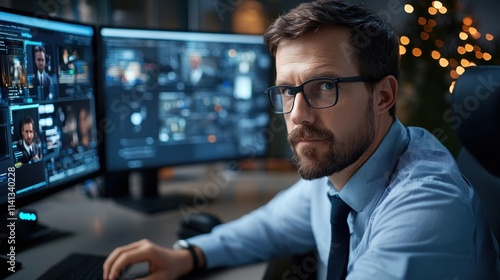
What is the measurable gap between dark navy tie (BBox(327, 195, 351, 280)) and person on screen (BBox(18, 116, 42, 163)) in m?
0.75

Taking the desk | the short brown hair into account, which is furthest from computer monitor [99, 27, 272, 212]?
the short brown hair

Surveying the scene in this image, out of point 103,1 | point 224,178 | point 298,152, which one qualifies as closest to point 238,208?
point 224,178

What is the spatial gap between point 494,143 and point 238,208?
34.9 inches

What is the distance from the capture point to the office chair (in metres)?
0.98

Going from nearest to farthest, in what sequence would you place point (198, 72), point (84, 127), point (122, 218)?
1. point (84, 127)
2. point (122, 218)
3. point (198, 72)

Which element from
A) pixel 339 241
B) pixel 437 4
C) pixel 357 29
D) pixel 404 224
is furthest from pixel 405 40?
pixel 404 224

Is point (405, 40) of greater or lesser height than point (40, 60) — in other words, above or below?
above

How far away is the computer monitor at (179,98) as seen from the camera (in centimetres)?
147

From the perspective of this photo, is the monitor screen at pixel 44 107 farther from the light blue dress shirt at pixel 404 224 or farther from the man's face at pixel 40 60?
the light blue dress shirt at pixel 404 224

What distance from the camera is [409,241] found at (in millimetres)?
771

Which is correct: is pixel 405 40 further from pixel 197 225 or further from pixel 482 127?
pixel 197 225

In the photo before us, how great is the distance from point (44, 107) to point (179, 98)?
0.53 meters

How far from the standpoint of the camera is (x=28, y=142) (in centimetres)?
106

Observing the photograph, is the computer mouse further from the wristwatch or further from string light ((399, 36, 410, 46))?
string light ((399, 36, 410, 46))
